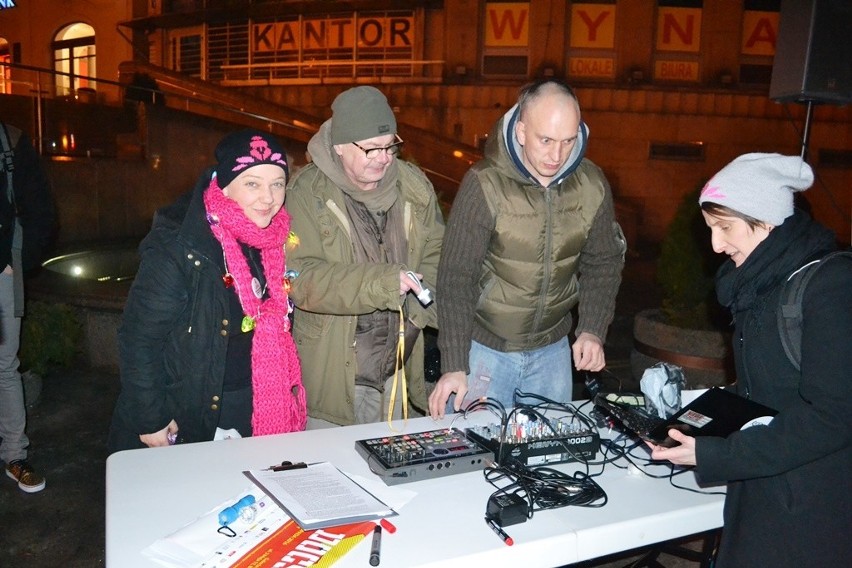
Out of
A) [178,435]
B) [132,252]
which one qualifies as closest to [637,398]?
[178,435]

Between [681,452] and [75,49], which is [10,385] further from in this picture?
[75,49]

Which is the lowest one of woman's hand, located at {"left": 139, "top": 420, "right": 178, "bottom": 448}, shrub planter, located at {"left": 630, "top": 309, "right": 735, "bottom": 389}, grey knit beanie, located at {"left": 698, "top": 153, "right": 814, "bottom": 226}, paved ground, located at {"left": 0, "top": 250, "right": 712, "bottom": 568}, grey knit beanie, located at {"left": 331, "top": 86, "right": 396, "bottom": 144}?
paved ground, located at {"left": 0, "top": 250, "right": 712, "bottom": 568}

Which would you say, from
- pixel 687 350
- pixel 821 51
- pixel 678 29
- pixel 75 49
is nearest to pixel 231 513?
pixel 687 350

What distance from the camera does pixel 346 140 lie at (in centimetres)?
262

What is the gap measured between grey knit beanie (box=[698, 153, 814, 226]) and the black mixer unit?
0.84 meters

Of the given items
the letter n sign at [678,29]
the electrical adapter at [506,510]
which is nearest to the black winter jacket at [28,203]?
the electrical adapter at [506,510]

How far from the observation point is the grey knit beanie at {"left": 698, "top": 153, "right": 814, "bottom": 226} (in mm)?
1803

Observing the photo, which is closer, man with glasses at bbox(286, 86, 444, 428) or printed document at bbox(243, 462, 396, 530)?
printed document at bbox(243, 462, 396, 530)

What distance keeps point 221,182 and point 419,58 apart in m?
12.4

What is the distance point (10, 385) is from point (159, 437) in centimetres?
176

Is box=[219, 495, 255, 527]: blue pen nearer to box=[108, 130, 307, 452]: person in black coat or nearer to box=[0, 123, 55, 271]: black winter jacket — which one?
box=[108, 130, 307, 452]: person in black coat

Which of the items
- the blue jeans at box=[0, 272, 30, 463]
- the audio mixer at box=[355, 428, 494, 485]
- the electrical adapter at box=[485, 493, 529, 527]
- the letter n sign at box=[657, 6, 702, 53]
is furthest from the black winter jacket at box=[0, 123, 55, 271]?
the letter n sign at box=[657, 6, 702, 53]

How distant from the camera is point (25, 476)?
3762mm

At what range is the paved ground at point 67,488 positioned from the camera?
3.28m
